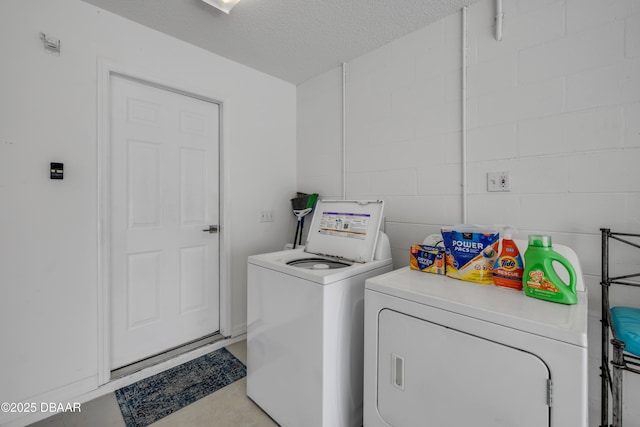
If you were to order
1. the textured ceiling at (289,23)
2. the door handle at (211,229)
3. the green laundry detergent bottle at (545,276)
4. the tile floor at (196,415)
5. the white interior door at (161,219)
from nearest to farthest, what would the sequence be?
the green laundry detergent bottle at (545,276)
the tile floor at (196,415)
the textured ceiling at (289,23)
the white interior door at (161,219)
the door handle at (211,229)

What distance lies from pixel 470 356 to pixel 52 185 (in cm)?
229

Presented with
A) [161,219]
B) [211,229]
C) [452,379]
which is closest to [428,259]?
[452,379]

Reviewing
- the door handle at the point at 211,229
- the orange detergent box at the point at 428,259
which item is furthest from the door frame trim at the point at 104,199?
the orange detergent box at the point at 428,259

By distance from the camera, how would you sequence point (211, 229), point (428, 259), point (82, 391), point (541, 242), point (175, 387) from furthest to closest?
1. point (211, 229)
2. point (175, 387)
3. point (82, 391)
4. point (428, 259)
5. point (541, 242)

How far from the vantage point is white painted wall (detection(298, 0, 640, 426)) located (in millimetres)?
1277

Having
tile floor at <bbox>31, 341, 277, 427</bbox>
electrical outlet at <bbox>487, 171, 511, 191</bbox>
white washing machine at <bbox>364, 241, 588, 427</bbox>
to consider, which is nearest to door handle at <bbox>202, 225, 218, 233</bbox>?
tile floor at <bbox>31, 341, 277, 427</bbox>

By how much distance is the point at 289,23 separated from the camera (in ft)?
6.23

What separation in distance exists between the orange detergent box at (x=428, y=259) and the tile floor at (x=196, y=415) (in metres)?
1.22

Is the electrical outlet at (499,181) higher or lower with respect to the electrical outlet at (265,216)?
higher

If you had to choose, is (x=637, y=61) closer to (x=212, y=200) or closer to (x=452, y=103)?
(x=452, y=103)

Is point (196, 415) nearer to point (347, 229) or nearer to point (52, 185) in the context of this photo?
point (347, 229)

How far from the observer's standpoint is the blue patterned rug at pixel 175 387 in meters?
1.64
